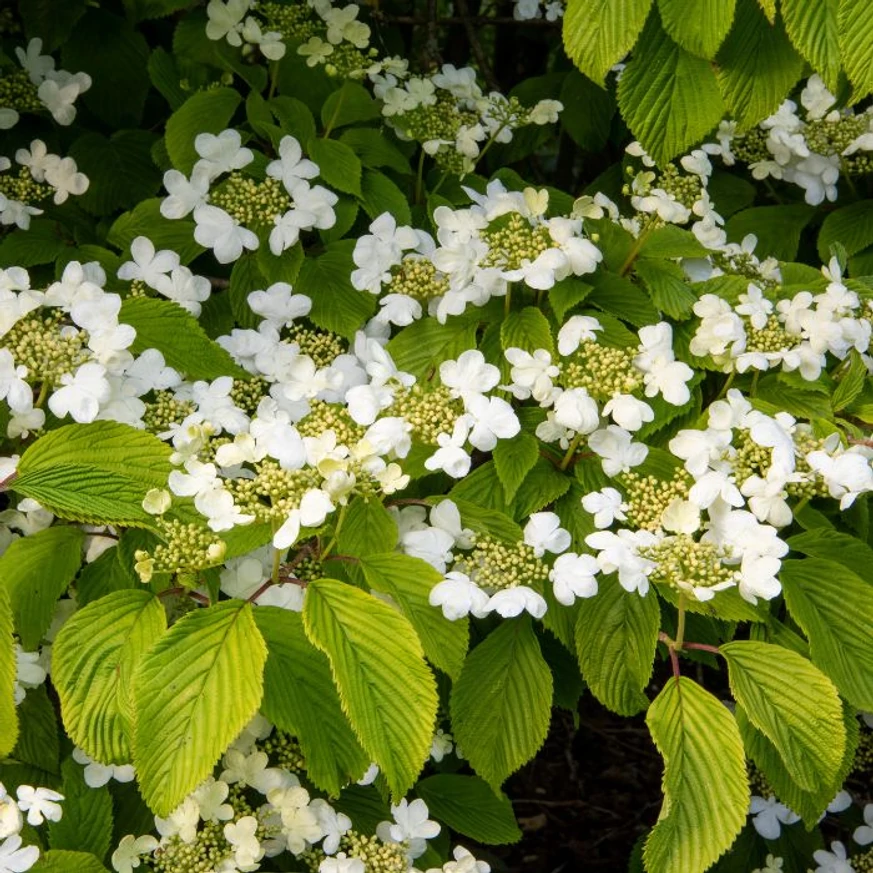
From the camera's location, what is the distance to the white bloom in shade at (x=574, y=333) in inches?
60.2

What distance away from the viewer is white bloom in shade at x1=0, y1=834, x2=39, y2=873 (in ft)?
3.97

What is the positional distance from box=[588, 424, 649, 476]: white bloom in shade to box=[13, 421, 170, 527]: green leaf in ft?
1.83

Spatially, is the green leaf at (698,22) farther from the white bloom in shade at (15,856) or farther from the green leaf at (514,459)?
the white bloom in shade at (15,856)

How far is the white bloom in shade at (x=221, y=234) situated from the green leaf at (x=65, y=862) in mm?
926

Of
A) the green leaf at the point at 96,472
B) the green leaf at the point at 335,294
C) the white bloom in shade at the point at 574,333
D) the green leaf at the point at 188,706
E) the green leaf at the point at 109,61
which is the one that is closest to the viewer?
the green leaf at the point at 188,706

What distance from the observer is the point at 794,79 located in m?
1.55

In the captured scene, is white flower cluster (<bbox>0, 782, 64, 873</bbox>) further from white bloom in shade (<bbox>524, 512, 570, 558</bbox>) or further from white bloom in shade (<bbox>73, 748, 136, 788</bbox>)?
white bloom in shade (<bbox>524, 512, 570, 558</bbox>)

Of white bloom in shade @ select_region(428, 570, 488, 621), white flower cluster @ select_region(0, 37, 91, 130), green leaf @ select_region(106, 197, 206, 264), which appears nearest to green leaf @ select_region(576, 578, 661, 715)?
white bloom in shade @ select_region(428, 570, 488, 621)

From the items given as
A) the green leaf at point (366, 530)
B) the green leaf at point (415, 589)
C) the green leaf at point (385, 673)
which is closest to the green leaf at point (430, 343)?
the green leaf at point (366, 530)

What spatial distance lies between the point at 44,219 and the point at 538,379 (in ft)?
3.60

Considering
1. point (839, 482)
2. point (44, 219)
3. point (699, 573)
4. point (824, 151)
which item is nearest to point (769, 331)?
point (839, 482)

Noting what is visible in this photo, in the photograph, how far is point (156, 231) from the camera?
Result: 6.24 ft

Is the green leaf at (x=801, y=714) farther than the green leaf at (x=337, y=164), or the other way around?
the green leaf at (x=337, y=164)

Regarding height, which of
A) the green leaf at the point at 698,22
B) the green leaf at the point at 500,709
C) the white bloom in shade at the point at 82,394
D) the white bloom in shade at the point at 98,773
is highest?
the green leaf at the point at 698,22
